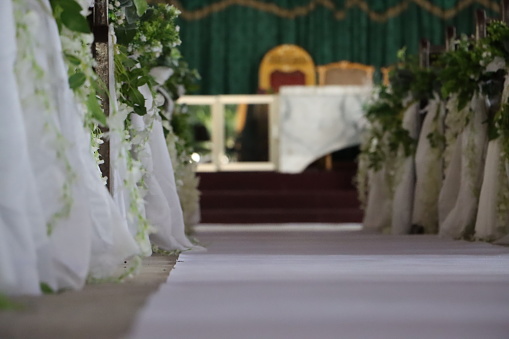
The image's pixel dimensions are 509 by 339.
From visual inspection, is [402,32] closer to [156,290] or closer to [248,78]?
[248,78]

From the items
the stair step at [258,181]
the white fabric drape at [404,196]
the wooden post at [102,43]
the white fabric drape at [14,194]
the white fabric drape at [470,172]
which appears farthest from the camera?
the stair step at [258,181]

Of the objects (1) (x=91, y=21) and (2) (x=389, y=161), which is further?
(2) (x=389, y=161)

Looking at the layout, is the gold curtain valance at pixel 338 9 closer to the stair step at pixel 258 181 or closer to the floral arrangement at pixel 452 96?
the stair step at pixel 258 181

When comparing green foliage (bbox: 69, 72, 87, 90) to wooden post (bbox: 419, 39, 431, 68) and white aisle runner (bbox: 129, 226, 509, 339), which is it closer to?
white aisle runner (bbox: 129, 226, 509, 339)

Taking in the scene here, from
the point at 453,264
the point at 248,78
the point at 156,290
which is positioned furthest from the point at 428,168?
the point at 248,78

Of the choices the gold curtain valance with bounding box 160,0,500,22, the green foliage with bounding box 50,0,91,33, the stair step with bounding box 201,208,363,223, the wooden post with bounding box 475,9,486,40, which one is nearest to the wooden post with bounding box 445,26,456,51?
the wooden post with bounding box 475,9,486,40

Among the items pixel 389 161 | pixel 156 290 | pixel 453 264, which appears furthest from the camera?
pixel 389 161

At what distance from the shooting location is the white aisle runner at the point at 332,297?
6.20ft

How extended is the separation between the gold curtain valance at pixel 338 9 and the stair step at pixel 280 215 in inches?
241

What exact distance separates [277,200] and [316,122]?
1.11 meters

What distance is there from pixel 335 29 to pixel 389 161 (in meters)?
8.05

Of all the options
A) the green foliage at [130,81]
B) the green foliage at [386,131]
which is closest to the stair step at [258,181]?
the green foliage at [386,131]

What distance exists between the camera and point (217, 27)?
14.9m

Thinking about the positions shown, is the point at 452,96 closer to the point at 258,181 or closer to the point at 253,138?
the point at 258,181
